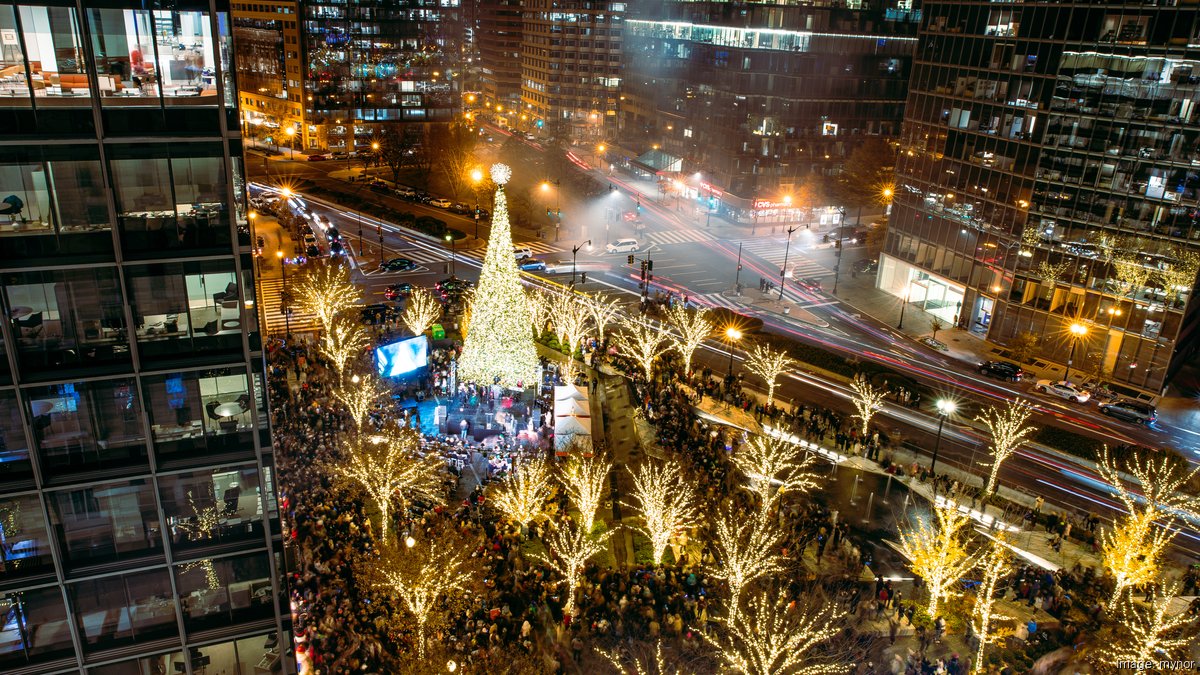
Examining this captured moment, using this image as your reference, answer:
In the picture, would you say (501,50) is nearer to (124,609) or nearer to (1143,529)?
(1143,529)

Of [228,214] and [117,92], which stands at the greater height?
[117,92]

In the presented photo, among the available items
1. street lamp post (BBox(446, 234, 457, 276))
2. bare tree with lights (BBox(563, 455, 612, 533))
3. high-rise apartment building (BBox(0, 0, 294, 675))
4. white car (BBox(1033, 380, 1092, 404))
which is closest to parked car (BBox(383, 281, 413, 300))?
street lamp post (BBox(446, 234, 457, 276))

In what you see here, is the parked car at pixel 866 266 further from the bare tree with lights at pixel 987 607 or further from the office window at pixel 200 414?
the office window at pixel 200 414

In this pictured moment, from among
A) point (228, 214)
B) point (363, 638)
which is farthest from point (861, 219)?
point (228, 214)

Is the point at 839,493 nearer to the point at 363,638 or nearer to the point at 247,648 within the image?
the point at 363,638

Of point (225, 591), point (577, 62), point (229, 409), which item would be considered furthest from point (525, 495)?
point (577, 62)

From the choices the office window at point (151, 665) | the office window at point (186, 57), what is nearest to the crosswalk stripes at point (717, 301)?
the office window at point (151, 665)

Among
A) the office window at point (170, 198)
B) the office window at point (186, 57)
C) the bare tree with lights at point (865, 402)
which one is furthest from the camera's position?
the bare tree with lights at point (865, 402)
